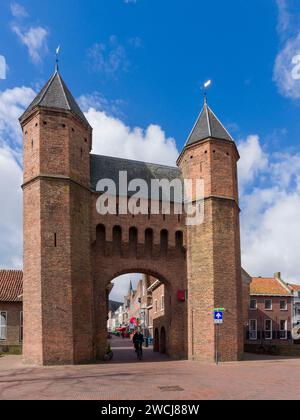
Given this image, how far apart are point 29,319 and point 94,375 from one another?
18.7 ft

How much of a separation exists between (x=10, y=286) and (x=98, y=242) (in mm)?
16689

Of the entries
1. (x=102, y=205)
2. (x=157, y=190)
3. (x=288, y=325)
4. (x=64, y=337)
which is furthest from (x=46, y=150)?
(x=288, y=325)

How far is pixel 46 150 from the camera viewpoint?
867 inches

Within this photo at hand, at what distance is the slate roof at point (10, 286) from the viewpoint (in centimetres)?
3588

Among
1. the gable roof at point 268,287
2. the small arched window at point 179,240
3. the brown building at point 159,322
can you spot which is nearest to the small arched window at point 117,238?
the small arched window at point 179,240

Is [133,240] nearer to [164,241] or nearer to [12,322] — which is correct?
[164,241]

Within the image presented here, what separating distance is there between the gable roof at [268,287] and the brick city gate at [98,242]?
32.4 metres

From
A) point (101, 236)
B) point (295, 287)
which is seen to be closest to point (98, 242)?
point (101, 236)

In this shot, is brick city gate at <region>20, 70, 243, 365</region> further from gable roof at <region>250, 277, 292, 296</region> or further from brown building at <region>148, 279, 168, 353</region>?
gable roof at <region>250, 277, 292, 296</region>

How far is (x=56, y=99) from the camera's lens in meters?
23.4

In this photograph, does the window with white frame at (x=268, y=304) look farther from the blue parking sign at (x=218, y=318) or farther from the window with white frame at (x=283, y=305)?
the blue parking sign at (x=218, y=318)

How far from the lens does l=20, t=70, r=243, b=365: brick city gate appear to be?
68.6 feet

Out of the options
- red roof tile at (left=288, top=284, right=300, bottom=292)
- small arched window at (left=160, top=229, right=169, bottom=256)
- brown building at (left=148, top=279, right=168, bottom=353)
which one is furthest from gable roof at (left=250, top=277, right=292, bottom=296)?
small arched window at (left=160, top=229, right=169, bottom=256)

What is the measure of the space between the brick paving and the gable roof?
36.3 meters
